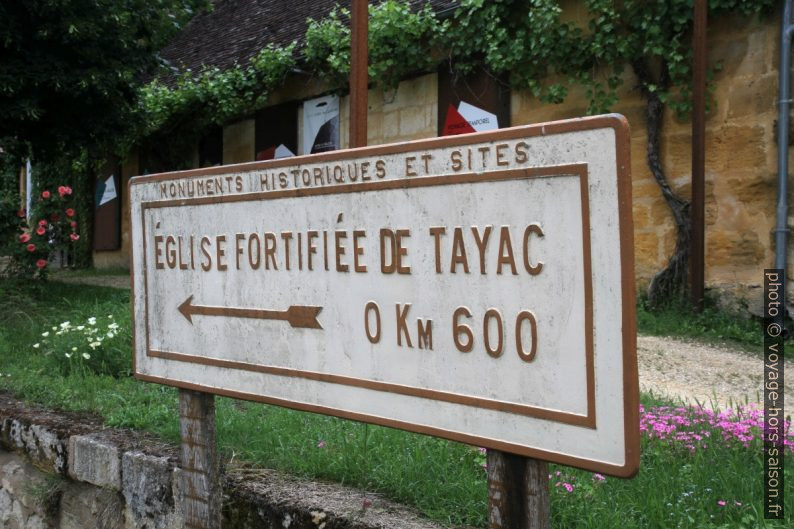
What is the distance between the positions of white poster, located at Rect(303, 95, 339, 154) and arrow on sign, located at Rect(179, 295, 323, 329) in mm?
7826

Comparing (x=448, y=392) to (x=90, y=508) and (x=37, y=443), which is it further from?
(x=37, y=443)

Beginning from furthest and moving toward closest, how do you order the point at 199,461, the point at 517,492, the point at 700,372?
the point at 700,372 → the point at 199,461 → the point at 517,492

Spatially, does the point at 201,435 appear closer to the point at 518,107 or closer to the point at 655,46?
the point at 655,46

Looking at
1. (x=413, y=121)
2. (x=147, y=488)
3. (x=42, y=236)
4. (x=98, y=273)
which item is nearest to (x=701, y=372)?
(x=147, y=488)

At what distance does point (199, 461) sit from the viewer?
7.38 ft

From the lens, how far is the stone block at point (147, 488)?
8.09 feet

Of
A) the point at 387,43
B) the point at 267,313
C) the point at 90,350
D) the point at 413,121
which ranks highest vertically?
the point at 387,43

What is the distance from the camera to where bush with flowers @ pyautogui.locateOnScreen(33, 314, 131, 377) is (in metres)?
4.18

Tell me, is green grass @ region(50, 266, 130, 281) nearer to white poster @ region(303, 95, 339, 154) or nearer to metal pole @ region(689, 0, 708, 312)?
white poster @ region(303, 95, 339, 154)

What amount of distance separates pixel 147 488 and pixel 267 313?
1020mm

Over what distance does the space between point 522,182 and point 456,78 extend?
7.30 metres

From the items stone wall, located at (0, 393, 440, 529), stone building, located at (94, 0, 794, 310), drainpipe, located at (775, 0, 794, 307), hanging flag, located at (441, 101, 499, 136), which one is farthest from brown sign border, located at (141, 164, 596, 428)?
hanging flag, located at (441, 101, 499, 136)

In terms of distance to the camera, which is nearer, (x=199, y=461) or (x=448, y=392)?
(x=448, y=392)

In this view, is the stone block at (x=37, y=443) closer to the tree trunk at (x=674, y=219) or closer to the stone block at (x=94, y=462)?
the stone block at (x=94, y=462)
